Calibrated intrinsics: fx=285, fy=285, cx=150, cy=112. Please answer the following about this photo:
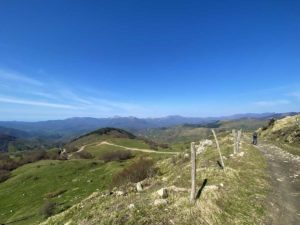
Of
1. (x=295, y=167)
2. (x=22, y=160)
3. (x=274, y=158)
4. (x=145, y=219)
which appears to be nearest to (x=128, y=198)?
(x=145, y=219)

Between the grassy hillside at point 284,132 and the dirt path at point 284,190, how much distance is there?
55.3ft

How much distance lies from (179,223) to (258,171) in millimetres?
14232

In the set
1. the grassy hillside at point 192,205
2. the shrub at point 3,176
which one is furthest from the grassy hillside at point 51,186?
the grassy hillside at point 192,205

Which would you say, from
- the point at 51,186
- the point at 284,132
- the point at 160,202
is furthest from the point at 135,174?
the point at 51,186

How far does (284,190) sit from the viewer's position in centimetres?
2181

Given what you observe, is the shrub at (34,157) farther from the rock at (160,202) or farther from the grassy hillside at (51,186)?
the rock at (160,202)

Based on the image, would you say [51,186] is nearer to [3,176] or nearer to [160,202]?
[3,176]

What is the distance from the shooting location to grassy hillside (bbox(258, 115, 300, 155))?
50.7m

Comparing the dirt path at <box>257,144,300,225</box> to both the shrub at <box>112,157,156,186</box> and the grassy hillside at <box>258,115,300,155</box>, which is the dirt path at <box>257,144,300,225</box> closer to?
the grassy hillside at <box>258,115,300,155</box>

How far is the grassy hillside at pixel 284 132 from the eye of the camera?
50.7 metres

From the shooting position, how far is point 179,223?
50.5 ft

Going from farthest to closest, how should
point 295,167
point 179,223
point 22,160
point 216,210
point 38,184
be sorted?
point 22,160 → point 38,184 → point 295,167 → point 216,210 → point 179,223

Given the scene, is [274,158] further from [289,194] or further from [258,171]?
[289,194]

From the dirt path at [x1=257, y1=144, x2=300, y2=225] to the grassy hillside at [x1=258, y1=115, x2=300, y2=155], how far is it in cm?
1684
